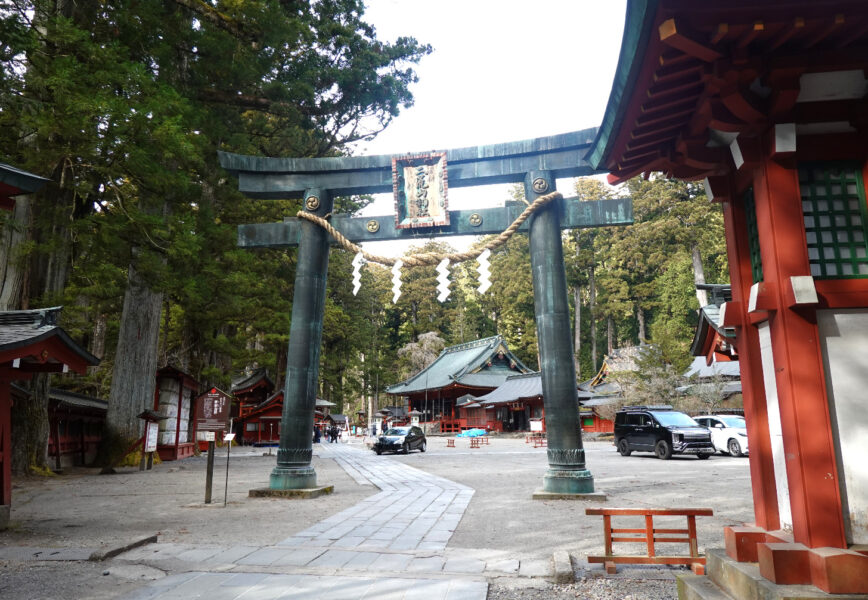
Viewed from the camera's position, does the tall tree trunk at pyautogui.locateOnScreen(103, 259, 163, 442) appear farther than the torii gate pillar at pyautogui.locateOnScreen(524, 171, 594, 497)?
Yes

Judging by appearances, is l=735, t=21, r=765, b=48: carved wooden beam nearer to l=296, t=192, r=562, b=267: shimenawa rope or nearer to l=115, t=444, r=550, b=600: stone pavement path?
l=115, t=444, r=550, b=600: stone pavement path

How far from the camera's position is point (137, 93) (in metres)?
9.93

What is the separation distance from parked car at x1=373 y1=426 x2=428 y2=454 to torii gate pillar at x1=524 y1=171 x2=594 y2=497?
1621cm

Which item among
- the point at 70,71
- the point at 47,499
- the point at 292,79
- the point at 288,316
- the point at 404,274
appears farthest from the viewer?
the point at 404,274

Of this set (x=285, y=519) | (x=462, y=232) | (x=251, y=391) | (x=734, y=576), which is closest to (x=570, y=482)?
(x=285, y=519)

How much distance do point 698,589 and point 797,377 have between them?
1.50 m

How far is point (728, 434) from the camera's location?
1886 centimetres

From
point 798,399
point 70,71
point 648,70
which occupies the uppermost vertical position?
point 70,71

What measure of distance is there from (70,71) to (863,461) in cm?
1043

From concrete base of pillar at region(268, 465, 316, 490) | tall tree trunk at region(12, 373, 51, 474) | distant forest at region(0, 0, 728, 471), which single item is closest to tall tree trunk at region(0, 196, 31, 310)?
distant forest at region(0, 0, 728, 471)

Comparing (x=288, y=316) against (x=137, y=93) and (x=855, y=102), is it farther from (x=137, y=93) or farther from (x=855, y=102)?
(x=855, y=102)

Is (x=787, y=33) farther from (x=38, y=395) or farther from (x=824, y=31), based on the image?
(x=38, y=395)

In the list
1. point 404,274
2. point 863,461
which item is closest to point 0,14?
point 863,461

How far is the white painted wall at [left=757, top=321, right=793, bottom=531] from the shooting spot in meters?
3.24
